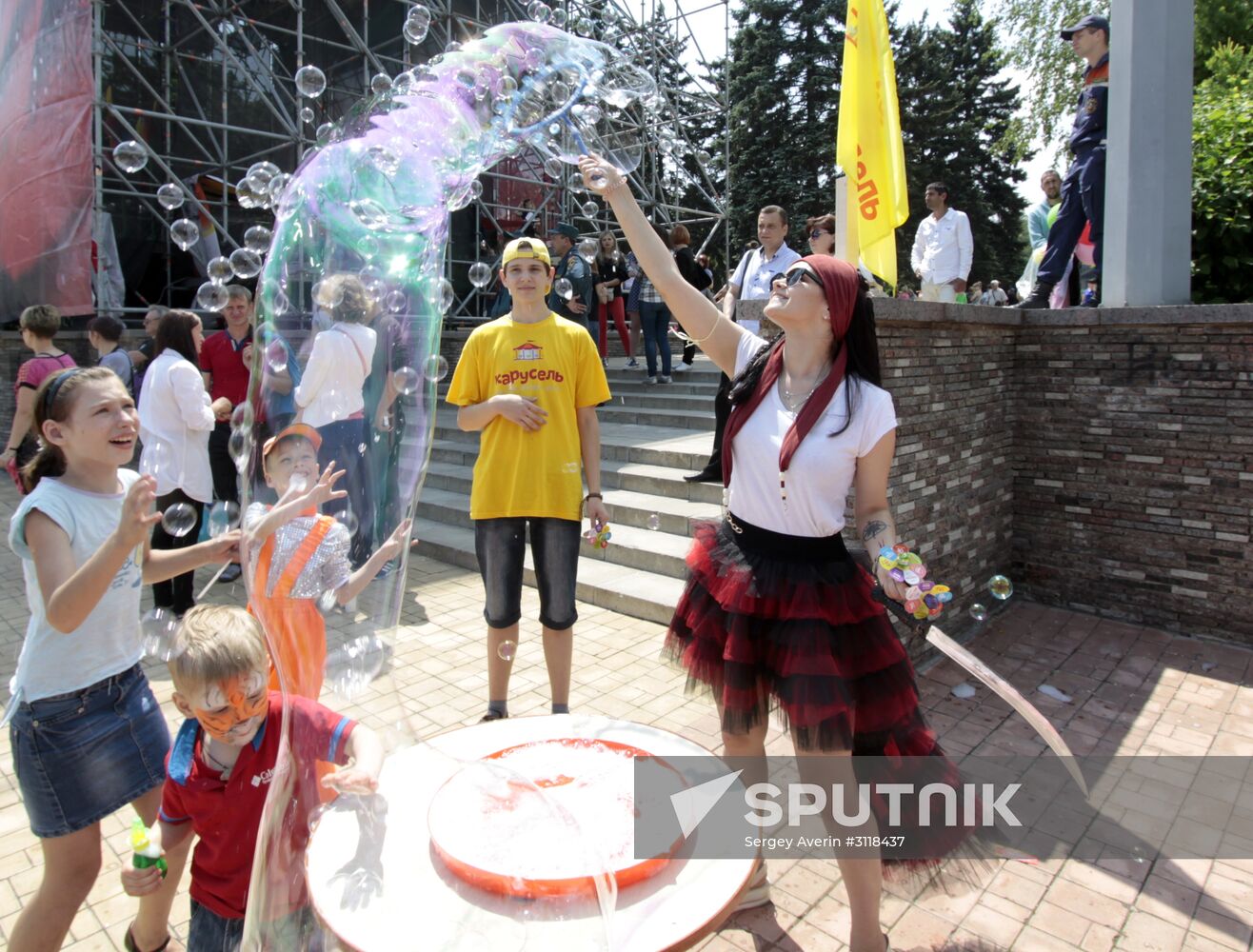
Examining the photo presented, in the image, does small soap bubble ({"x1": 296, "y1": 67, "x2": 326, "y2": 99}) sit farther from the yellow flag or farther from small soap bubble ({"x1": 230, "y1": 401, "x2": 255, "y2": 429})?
the yellow flag

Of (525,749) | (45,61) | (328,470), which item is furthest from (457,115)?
(45,61)

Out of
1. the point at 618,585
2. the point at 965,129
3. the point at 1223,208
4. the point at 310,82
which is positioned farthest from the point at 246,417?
the point at 965,129

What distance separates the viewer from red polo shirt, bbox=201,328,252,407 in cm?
556

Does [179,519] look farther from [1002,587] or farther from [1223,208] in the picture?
[1223,208]

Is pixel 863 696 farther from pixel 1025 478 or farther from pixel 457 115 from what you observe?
pixel 1025 478

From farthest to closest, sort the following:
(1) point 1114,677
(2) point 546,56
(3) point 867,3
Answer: (3) point 867,3 → (1) point 1114,677 → (2) point 546,56

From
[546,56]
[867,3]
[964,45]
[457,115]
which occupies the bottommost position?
[457,115]

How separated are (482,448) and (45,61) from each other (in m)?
10.6

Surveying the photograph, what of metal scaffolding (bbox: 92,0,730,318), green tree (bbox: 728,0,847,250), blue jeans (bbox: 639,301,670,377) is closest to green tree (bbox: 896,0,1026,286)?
green tree (bbox: 728,0,847,250)

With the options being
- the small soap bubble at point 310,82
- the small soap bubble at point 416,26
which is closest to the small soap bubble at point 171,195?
the small soap bubble at point 310,82

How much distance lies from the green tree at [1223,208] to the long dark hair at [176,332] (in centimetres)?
688

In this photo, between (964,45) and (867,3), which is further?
(964,45)

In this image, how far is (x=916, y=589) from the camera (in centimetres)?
206

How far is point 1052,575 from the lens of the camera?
5.74m
